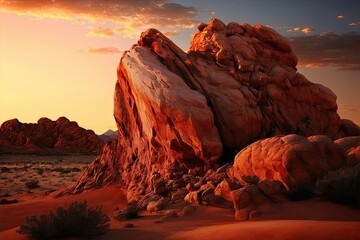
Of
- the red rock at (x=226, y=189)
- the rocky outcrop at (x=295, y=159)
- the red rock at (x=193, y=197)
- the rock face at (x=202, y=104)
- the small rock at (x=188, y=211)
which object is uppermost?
the rock face at (x=202, y=104)

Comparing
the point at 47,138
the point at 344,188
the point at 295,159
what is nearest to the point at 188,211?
the point at 295,159

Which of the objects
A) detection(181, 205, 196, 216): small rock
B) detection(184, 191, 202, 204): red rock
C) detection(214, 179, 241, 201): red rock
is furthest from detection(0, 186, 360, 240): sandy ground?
detection(214, 179, 241, 201): red rock

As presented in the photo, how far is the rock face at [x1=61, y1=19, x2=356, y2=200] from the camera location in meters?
15.0

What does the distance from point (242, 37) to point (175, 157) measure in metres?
7.50

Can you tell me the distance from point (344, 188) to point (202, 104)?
6.96 m

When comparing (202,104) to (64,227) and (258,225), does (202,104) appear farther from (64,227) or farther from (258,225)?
(64,227)

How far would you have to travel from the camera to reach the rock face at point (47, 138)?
3029 inches

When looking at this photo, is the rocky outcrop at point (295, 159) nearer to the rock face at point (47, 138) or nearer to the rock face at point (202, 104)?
the rock face at point (202, 104)

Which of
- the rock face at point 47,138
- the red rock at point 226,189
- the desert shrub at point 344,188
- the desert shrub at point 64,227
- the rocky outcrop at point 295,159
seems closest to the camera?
the desert shrub at point 64,227

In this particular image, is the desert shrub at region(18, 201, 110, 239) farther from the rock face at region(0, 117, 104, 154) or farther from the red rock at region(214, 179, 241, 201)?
the rock face at region(0, 117, 104, 154)

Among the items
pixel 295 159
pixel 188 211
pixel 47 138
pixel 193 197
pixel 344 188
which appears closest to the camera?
pixel 344 188

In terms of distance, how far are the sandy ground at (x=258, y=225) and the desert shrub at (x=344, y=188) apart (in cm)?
21

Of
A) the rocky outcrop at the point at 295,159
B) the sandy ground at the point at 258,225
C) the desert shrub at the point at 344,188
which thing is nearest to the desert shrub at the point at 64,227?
the sandy ground at the point at 258,225

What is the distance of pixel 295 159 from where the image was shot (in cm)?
1117
